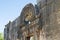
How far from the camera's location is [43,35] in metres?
8.87

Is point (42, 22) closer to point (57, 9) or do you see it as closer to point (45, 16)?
point (45, 16)

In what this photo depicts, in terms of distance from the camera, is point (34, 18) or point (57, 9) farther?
point (34, 18)

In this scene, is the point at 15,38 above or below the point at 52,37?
above

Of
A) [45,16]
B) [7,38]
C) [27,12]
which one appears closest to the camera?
[45,16]

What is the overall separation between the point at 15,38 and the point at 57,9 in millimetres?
4497

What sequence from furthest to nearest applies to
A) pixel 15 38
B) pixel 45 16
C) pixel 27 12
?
pixel 15 38 < pixel 27 12 < pixel 45 16

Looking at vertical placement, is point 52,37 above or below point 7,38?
below

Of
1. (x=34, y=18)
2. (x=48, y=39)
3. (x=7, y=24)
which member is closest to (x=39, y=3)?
(x=34, y=18)

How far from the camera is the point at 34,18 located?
9.70m

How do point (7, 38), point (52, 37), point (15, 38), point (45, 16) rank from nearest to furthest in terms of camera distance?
point (52, 37), point (45, 16), point (15, 38), point (7, 38)

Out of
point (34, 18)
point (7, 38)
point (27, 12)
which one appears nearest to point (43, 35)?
point (34, 18)

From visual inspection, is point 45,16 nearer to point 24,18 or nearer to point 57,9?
point 57,9

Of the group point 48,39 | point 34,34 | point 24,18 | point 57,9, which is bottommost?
point 48,39

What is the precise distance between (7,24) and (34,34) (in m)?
4.17
